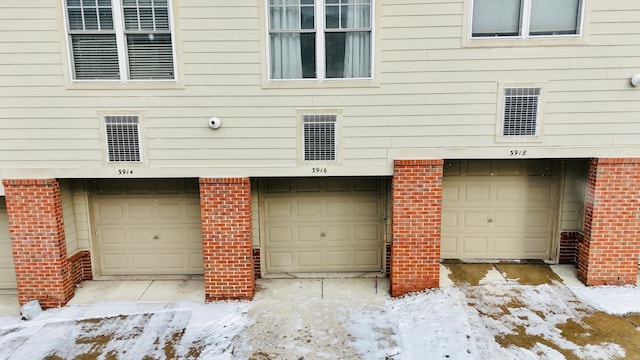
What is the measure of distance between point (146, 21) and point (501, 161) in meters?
6.19

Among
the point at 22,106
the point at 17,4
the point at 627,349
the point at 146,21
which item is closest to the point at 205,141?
the point at 146,21

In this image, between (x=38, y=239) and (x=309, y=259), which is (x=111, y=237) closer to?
(x=38, y=239)

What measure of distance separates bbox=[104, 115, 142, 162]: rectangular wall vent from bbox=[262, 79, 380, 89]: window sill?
6.78ft

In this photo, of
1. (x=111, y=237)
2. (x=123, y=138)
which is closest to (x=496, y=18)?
(x=123, y=138)

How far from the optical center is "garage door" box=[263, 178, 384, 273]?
22.7 ft

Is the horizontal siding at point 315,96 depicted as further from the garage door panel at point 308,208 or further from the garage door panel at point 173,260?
the garage door panel at point 173,260

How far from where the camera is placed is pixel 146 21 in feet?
18.5

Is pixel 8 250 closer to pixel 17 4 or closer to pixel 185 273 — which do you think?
pixel 185 273

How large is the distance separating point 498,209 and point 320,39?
433 cm

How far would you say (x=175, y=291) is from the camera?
6.53 m

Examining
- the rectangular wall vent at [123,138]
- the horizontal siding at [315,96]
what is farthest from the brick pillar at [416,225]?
the rectangular wall vent at [123,138]

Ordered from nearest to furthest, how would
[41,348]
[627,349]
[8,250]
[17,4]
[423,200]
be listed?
[627,349] → [41,348] → [17,4] → [423,200] → [8,250]

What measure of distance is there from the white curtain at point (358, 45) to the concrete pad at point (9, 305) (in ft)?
A: 21.0

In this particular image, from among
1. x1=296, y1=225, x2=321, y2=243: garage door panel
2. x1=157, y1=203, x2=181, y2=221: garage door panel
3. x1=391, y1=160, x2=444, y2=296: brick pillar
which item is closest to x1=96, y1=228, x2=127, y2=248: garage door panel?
x1=157, y1=203, x2=181, y2=221: garage door panel
